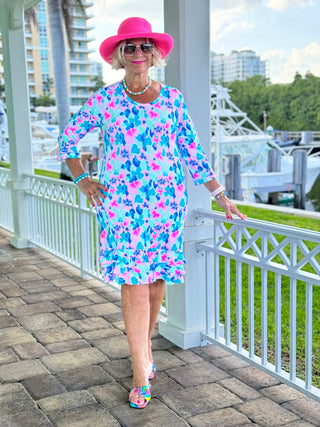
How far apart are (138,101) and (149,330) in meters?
1.15

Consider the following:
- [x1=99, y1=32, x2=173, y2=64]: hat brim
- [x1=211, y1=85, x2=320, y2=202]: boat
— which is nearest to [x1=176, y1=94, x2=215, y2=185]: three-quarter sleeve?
[x1=99, y1=32, x2=173, y2=64]: hat brim

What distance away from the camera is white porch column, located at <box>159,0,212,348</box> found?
311 cm

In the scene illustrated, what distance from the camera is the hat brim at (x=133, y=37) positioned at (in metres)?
2.42

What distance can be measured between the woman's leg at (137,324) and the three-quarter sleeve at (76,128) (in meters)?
0.67

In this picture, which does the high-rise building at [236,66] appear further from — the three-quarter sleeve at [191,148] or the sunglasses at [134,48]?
the sunglasses at [134,48]

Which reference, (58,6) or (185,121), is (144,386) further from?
(58,6)

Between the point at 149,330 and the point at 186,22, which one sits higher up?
the point at 186,22

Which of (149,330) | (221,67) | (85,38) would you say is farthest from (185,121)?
(85,38)

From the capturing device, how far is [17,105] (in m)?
6.01

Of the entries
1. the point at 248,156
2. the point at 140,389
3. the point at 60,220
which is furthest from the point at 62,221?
the point at 248,156

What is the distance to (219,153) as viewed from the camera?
22.2 metres

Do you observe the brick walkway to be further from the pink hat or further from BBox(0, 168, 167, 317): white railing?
the pink hat

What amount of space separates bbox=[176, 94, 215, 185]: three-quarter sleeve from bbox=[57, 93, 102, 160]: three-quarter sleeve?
0.39 meters

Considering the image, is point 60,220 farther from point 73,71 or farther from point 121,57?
point 73,71
